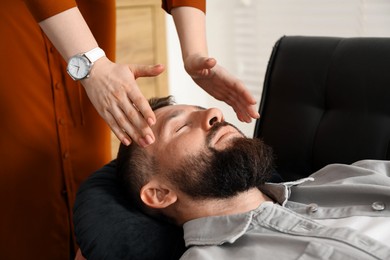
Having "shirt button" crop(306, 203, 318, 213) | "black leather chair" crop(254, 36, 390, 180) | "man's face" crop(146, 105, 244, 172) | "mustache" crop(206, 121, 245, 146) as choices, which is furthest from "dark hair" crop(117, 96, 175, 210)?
"black leather chair" crop(254, 36, 390, 180)

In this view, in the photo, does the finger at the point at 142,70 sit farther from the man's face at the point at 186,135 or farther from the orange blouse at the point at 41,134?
the orange blouse at the point at 41,134

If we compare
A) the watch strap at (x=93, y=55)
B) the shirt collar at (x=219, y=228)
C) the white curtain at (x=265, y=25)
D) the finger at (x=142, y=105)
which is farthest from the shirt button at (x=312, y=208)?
the white curtain at (x=265, y=25)

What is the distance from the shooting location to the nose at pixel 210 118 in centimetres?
128

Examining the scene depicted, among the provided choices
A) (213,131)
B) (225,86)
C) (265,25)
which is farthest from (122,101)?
(265,25)

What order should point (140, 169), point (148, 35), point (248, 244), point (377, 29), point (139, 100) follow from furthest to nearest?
point (148, 35), point (377, 29), point (140, 169), point (248, 244), point (139, 100)

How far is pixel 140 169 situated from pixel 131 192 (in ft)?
0.26

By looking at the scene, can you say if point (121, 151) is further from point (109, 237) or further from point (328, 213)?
point (328, 213)

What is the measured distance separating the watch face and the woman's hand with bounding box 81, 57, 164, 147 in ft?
0.05

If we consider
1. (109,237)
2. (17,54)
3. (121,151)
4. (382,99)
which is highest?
(17,54)

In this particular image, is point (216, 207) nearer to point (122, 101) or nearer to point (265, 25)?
point (122, 101)

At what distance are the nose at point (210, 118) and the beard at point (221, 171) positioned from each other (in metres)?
0.03

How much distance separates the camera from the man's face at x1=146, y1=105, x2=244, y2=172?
125 centimetres

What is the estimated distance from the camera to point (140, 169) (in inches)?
51.3

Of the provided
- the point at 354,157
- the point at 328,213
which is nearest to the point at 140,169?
the point at 328,213
